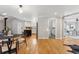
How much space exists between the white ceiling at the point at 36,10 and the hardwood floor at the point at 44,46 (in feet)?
1.69

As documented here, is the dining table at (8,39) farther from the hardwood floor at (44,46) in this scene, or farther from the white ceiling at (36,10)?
the white ceiling at (36,10)

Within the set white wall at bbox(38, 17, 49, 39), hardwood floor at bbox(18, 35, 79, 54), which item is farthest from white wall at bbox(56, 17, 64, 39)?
white wall at bbox(38, 17, 49, 39)

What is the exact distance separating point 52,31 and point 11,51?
1.05 metres

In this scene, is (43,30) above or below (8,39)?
above

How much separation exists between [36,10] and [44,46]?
83 centimetres

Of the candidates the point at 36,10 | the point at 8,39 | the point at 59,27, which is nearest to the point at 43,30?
the point at 59,27

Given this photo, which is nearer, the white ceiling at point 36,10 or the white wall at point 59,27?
the white ceiling at point 36,10

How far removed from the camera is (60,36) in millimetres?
2719

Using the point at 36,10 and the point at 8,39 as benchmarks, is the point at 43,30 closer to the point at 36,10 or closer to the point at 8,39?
the point at 36,10

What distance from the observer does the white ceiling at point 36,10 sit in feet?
7.93

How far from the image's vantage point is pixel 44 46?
9.04 feet

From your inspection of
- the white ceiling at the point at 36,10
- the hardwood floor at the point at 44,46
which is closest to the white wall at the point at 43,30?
the hardwood floor at the point at 44,46

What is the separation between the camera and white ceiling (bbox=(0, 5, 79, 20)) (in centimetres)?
242

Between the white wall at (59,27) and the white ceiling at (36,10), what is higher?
A: the white ceiling at (36,10)
